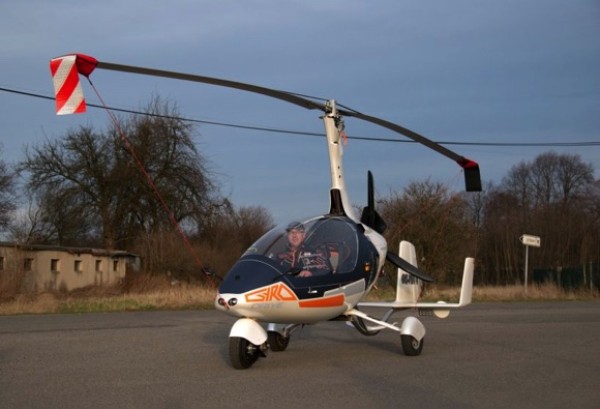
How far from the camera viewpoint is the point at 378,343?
41.5 ft

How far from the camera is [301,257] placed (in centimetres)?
993

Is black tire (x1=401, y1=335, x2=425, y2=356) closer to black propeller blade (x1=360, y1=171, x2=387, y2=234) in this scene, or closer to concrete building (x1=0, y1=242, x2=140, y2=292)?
black propeller blade (x1=360, y1=171, x2=387, y2=234)

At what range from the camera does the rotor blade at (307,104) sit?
9.02 metres

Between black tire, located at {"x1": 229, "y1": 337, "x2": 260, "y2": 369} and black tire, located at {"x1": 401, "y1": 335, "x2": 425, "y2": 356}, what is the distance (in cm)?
232

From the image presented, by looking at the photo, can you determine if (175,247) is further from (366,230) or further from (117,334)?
(366,230)

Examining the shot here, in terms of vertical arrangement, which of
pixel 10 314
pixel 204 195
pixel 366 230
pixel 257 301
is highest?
pixel 204 195

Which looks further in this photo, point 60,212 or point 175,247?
point 60,212

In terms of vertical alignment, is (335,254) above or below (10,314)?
above

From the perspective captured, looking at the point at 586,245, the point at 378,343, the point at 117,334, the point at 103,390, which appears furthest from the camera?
the point at 586,245

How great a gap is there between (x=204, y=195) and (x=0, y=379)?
47012 mm

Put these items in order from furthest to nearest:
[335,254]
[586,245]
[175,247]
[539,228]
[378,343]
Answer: [539,228]
[586,245]
[175,247]
[378,343]
[335,254]

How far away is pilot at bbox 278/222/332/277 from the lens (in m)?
9.79

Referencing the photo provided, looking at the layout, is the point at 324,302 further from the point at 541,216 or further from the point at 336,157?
the point at 541,216

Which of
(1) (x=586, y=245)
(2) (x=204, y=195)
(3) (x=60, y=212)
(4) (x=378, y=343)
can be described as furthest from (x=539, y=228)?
(4) (x=378, y=343)
